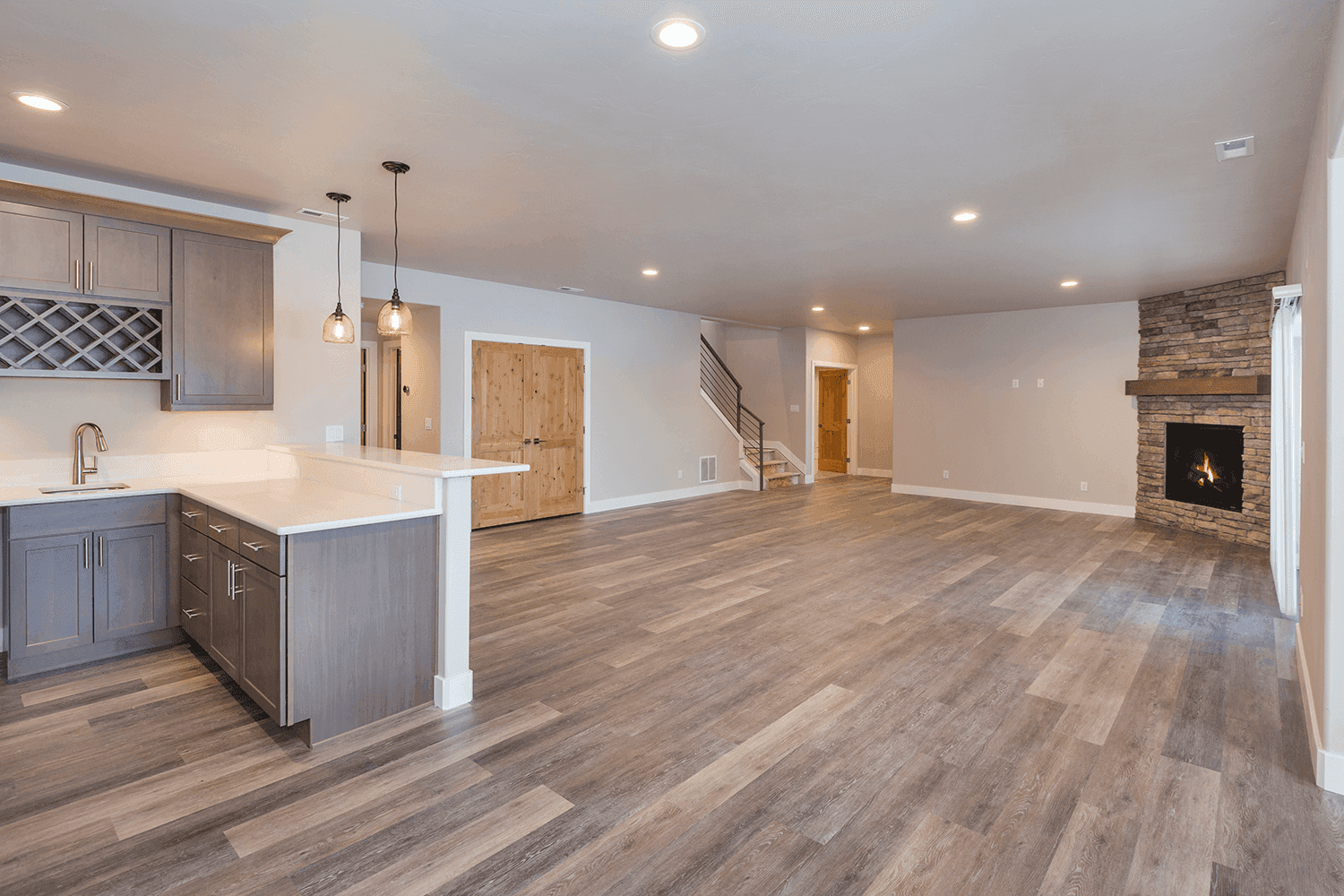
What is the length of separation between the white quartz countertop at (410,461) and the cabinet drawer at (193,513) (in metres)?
0.64

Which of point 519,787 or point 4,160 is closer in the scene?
point 519,787

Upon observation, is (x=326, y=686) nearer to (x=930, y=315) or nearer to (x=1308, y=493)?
(x=1308, y=493)

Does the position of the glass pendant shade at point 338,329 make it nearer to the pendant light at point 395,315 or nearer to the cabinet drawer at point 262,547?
the pendant light at point 395,315

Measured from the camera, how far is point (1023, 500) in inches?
356

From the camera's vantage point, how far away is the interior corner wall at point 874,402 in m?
12.2

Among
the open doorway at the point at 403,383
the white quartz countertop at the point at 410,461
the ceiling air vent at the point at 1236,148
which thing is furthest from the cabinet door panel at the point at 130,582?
the ceiling air vent at the point at 1236,148

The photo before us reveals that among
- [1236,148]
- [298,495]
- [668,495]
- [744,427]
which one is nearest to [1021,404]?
[744,427]

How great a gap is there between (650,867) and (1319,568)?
9.53ft

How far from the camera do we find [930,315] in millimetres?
9492

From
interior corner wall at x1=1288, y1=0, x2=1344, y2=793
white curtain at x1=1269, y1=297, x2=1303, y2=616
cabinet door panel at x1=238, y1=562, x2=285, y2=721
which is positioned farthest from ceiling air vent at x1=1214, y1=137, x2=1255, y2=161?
cabinet door panel at x1=238, y1=562, x2=285, y2=721

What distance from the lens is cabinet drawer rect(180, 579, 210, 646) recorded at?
11.2 ft

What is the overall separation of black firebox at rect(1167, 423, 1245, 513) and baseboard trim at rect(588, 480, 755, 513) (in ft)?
17.5

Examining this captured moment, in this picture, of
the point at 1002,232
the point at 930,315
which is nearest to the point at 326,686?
the point at 1002,232

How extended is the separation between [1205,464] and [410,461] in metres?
8.00
